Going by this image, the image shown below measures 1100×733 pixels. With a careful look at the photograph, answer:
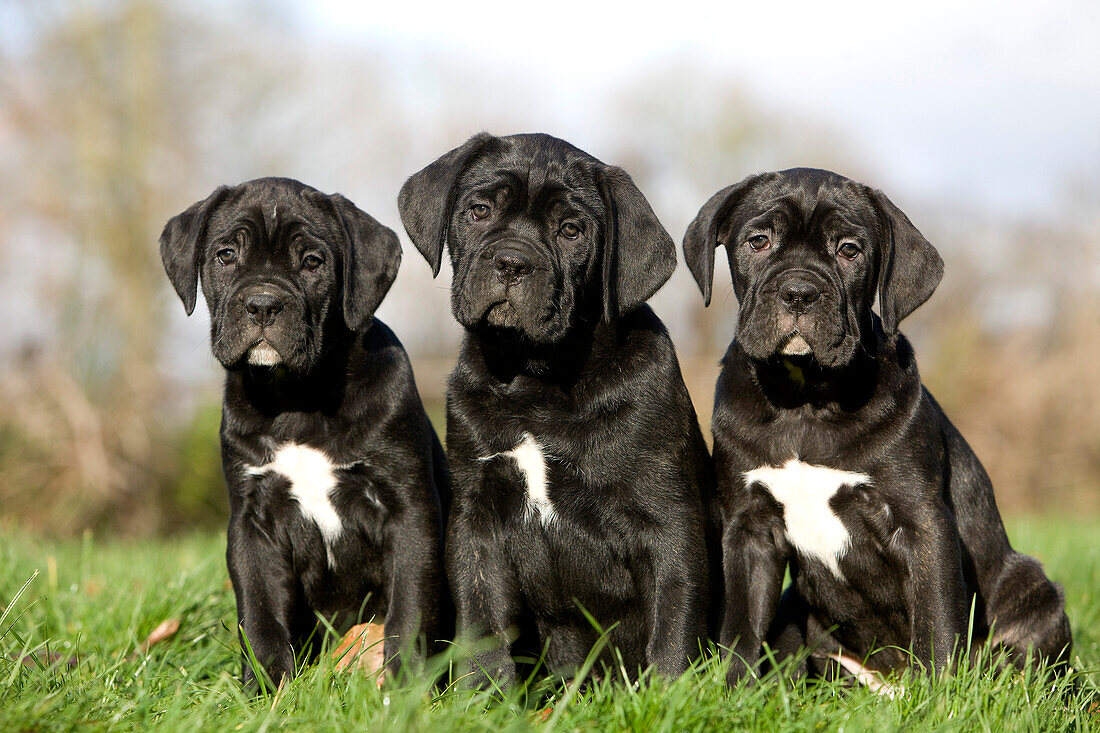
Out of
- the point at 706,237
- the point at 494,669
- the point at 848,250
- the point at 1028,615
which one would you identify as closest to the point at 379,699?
the point at 494,669

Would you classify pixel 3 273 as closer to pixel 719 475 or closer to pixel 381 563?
pixel 381 563

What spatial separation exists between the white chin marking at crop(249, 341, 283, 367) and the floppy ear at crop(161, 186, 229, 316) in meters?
0.42

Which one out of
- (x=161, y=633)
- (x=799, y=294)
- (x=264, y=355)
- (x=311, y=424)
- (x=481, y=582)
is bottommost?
(x=161, y=633)

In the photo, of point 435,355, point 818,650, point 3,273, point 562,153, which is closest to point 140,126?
point 3,273

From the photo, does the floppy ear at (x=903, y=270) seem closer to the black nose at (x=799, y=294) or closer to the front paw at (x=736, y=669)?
the black nose at (x=799, y=294)

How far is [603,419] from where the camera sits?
12.7 ft

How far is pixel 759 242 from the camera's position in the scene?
415 cm

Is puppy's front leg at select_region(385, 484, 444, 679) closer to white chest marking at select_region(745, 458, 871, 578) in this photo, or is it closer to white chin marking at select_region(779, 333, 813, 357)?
white chest marking at select_region(745, 458, 871, 578)

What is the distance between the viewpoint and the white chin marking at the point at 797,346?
384 cm

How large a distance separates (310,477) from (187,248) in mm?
1144

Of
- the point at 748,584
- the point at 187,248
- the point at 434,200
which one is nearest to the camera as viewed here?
the point at 748,584

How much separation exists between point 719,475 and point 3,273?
10.3 metres

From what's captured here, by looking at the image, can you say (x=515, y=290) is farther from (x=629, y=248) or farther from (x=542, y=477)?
(x=542, y=477)

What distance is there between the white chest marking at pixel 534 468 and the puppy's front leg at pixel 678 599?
0.43m
